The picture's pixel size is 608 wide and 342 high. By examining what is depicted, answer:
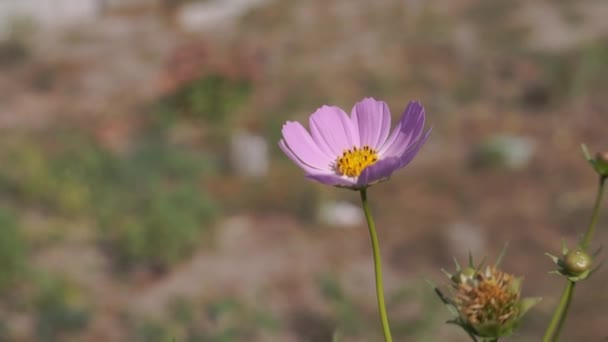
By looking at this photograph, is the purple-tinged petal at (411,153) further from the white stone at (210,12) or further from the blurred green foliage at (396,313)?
the white stone at (210,12)

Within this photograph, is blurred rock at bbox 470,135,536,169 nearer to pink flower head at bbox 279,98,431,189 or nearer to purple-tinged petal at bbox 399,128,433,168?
pink flower head at bbox 279,98,431,189

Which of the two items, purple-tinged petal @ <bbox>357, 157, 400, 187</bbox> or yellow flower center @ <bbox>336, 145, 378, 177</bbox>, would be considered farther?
yellow flower center @ <bbox>336, 145, 378, 177</bbox>

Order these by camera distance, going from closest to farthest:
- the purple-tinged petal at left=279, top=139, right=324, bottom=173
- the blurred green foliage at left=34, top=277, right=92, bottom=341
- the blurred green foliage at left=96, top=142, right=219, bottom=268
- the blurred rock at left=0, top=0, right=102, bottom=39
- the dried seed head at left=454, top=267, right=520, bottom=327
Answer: the dried seed head at left=454, top=267, right=520, bottom=327
the purple-tinged petal at left=279, top=139, right=324, bottom=173
the blurred green foliage at left=34, top=277, right=92, bottom=341
the blurred green foliage at left=96, top=142, right=219, bottom=268
the blurred rock at left=0, top=0, right=102, bottom=39

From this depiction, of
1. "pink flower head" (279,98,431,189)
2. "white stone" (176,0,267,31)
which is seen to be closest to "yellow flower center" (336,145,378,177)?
"pink flower head" (279,98,431,189)

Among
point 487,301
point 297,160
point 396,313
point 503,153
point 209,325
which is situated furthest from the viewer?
point 503,153

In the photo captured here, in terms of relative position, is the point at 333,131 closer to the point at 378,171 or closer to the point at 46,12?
the point at 378,171

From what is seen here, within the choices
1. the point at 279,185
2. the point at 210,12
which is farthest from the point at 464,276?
the point at 210,12

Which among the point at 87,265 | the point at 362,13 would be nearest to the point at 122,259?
the point at 87,265

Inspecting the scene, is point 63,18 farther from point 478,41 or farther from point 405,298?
point 405,298
